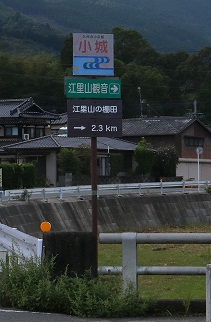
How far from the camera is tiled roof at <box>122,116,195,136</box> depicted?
59.5m

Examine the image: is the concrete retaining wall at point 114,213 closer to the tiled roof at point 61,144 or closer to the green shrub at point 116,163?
the green shrub at point 116,163

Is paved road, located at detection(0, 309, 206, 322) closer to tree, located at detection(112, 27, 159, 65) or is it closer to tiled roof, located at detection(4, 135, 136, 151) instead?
tiled roof, located at detection(4, 135, 136, 151)

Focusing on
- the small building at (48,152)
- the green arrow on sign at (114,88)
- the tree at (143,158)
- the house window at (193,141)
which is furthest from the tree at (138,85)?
the green arrow on sign at (114,88)

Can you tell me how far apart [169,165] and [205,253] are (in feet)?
130

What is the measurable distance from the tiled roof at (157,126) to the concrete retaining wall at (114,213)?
18.5 meters

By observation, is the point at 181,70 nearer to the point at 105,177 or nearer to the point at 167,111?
the point at 167,111

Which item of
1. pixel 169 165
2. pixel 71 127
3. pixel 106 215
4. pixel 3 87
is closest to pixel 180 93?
pixel 3 87

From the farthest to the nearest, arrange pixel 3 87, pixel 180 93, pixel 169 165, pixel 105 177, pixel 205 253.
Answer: pixel 180 93, pixel 3 87, pixel 169 165, pixel 105 177, pixel 205 253

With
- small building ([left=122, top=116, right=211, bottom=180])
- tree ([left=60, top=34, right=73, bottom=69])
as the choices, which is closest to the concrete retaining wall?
small building ([left=122, top=116, right=211, bottom=180])

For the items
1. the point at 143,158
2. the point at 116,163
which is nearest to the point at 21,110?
the point at 116,163

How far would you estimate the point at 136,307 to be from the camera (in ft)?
25.7

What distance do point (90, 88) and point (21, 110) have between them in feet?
162

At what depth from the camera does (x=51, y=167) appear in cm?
4906

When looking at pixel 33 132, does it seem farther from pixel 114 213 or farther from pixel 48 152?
pixel 114 213
